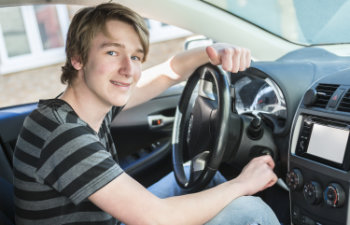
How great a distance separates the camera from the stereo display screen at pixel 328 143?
1.12m

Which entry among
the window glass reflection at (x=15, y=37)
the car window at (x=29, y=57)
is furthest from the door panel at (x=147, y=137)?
the window glass reflection at (x=15, y=37)

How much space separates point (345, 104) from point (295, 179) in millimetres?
327

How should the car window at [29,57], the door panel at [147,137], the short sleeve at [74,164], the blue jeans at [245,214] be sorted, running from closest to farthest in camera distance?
the short sleeve at [74,164]
the blue jeans at [245,214]
the door panel at [147,137]
the car window at [29,57]

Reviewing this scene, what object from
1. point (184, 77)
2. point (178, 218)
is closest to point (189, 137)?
point (184, 77)

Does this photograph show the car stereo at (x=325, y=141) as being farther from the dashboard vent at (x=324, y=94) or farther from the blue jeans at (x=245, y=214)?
the blue jeans at (x=245, y=214)

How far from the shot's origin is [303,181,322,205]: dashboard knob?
47.9 inches

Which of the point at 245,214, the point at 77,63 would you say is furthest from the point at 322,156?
the point at 77,63

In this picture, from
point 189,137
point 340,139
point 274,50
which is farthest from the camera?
point 274,50

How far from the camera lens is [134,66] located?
124 cm

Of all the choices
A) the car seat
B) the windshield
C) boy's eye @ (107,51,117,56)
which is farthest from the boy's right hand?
the windshield

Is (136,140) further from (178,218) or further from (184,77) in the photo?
(178,218)

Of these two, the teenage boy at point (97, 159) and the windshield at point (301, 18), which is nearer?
the teenage boy at point (97, 159)

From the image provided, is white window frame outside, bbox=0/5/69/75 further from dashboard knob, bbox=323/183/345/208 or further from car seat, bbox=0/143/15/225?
dashboard knob, bbox=323/183/345/208

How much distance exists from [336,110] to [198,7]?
0.80 meters
